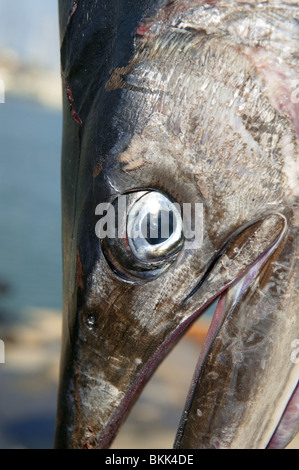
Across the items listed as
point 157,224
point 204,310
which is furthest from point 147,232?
point 204,310

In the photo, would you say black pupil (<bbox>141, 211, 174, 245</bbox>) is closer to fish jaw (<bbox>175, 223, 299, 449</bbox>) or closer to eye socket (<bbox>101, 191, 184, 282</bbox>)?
eye socket (<bbox>101, 191, 184, 282</bbox>)

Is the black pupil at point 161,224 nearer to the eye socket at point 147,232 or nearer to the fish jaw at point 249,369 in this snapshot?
the eye socket at point 147,232

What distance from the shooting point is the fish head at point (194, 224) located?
0.56 m

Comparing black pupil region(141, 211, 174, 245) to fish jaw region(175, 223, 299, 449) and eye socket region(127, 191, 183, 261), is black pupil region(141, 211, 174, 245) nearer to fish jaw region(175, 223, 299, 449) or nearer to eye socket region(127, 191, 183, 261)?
eye socket region(127, 191, 183, 261)

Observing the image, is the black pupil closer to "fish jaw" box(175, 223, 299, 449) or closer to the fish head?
the fish head

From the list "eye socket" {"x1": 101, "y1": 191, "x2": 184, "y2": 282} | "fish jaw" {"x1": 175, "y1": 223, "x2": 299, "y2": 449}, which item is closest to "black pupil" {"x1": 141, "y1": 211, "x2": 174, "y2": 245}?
"eye socket" {"x1": 101, "y1": 191, "x2": 184, "y2": 282}

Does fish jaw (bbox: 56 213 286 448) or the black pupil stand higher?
the black pupil

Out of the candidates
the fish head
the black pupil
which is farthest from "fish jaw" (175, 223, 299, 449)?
the black pupil

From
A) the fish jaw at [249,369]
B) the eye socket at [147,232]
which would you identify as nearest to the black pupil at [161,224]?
the eye socket at [147,232]

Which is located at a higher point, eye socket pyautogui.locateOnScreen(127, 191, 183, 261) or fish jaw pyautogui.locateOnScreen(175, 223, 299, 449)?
eye socket pyautogui.locateOnScreen(127, 191, 183, 261)

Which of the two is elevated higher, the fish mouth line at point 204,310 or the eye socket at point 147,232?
the eye socket at point 147,232

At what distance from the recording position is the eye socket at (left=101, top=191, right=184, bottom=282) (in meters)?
0.59

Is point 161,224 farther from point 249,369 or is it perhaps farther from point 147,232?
point 249,369

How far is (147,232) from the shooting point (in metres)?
0.59
